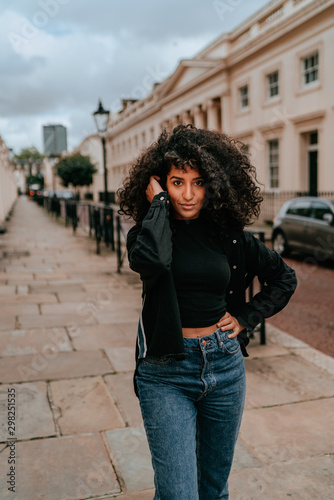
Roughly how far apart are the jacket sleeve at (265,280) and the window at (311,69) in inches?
786

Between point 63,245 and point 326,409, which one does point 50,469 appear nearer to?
point 326,409

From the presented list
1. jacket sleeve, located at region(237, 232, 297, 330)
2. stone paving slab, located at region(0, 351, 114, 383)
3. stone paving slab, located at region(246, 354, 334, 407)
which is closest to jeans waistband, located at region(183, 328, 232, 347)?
jacket sleeve, located at region(237, 232, 297, 330)

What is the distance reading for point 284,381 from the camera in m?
4.18

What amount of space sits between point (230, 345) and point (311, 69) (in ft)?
68.3

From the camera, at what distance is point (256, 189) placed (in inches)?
87.8

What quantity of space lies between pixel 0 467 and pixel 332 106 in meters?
18.8

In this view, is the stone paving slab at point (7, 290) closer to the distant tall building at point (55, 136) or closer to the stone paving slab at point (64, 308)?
the stone paving slab at point (64, 308)

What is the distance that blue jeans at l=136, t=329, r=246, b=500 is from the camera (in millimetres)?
1779

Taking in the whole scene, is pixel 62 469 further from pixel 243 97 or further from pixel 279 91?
pixel 243 97

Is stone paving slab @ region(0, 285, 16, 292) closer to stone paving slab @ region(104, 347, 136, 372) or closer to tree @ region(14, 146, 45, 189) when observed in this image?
stone paving slab @ region(104, 347, 136, 372)

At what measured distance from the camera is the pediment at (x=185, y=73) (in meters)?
30.8

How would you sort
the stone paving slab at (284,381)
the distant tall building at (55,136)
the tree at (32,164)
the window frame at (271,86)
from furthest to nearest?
the tree at (32,164) < the distant tall building at (55,136) < the window frame at (271,86) < the stone paving slab at (284,381)

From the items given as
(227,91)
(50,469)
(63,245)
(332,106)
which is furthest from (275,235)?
(227,91)

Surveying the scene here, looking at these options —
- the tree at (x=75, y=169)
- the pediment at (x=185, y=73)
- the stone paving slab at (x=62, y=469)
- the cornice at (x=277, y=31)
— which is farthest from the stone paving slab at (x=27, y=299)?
the tree at (x=75, y=169)
